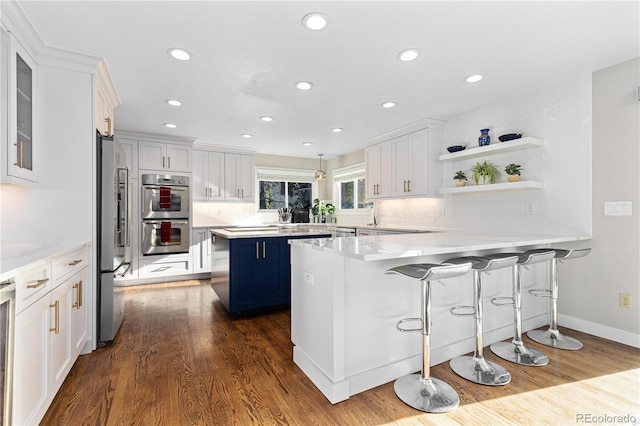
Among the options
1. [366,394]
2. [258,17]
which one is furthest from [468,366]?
[258,17]

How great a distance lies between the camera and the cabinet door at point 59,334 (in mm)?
1730

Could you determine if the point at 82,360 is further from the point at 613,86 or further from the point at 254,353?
the point at 613,86

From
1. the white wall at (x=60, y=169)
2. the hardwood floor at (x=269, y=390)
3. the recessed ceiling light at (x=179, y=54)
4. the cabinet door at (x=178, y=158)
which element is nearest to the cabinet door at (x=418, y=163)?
the hardwood floor at (x=269, y=390)

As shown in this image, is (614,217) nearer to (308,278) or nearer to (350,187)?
(308,278)

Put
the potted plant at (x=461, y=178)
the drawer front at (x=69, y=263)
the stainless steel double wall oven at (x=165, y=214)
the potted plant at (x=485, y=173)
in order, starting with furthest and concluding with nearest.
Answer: the stainless steel double wall oven at (x=165, y=214), the potted plant at (x=461, y=178), the potted plant at (x=485, y=173), the drawer front at (x=69, y=263)

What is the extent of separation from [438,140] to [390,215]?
1.54 m

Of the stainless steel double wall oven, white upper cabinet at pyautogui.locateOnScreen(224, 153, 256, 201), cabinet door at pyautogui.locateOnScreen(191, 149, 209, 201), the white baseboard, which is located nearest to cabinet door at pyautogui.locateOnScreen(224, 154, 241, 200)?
white upper cabinet at pyautogui.locateOnScreen(224, 153, 256, 201)

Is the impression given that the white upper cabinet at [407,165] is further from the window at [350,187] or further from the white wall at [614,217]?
the white wall at [614,217]

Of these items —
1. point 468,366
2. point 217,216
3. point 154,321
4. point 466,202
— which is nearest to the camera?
point 468,366

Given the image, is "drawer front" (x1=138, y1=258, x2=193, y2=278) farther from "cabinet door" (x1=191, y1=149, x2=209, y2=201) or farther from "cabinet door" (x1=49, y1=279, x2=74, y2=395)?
"cabinet door" (x1=49, y1=279, x2=74, y2=395)

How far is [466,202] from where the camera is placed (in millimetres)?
3969

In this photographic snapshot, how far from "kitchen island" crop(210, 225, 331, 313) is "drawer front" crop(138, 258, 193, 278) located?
1.79m

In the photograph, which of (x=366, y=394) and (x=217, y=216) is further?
(x=217, y=216)

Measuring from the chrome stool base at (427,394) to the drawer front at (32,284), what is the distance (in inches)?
78.5
